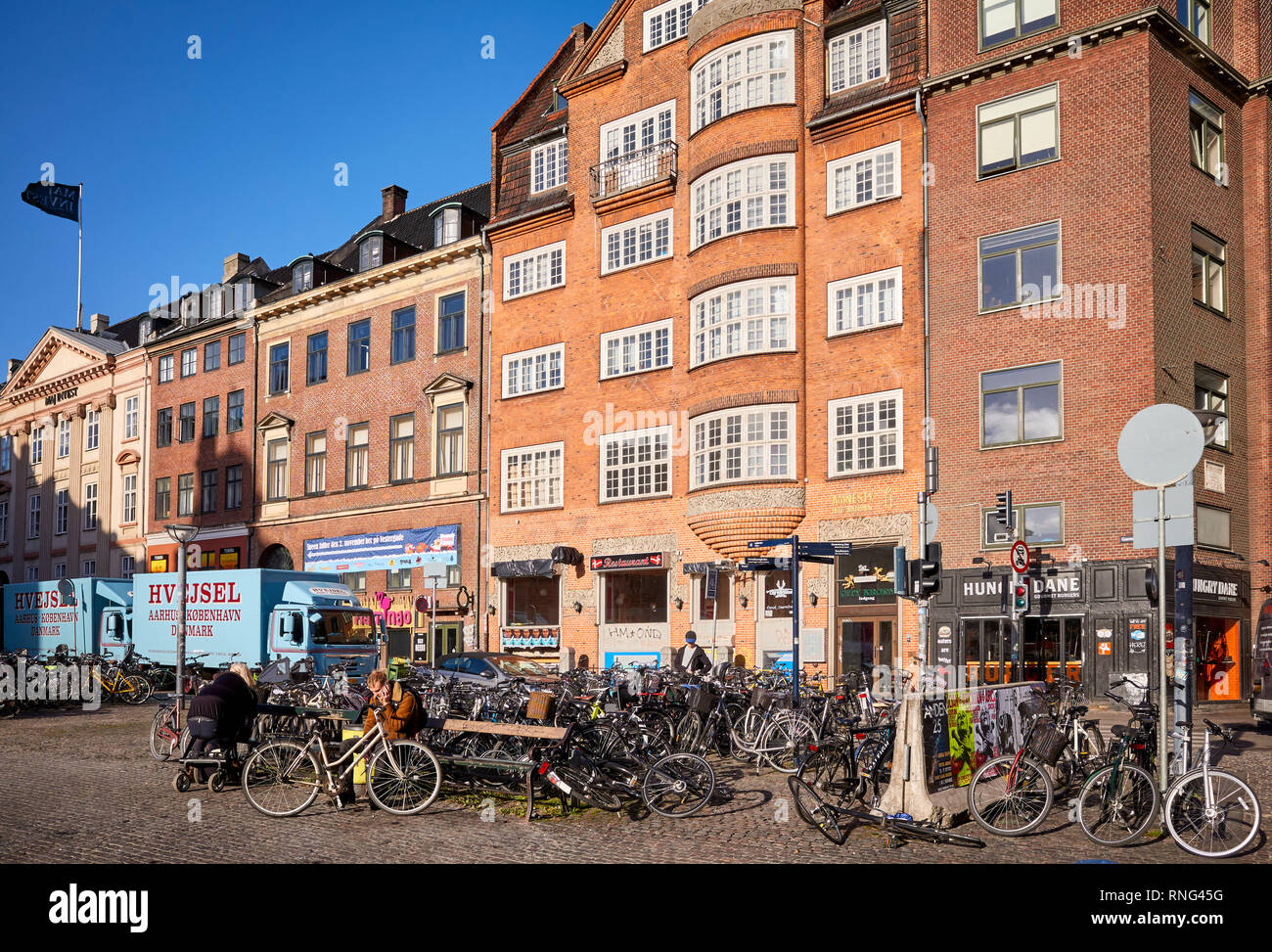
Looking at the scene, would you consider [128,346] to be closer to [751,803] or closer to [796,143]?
[796,143]

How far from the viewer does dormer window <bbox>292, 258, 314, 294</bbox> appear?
4509 centimetres

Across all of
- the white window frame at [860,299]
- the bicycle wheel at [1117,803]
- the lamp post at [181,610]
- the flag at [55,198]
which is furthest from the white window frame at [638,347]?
the flag at [55,198]

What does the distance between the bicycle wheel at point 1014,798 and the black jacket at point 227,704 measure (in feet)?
28.4

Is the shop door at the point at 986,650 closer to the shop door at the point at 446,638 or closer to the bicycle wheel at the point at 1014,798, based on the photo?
the bicycle wheel at the point at 1014,798

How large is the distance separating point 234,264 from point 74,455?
43.0ft

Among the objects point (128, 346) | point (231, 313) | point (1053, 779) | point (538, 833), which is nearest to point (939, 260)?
point (1053, 779)

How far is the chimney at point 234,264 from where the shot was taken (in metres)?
56.5

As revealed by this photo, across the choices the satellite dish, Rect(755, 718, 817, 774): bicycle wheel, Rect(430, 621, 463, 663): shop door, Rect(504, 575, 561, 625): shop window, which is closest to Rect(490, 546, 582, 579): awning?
Rect(504, 575, 561, 625): shop window

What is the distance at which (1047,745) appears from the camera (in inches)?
462

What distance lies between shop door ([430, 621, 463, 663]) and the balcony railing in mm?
14083

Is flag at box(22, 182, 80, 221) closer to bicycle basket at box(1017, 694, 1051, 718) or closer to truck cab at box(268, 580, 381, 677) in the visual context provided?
truck cab at box(268, 580, 381, 677)

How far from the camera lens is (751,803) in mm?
13289

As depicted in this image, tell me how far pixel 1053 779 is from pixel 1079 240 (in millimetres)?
16627
